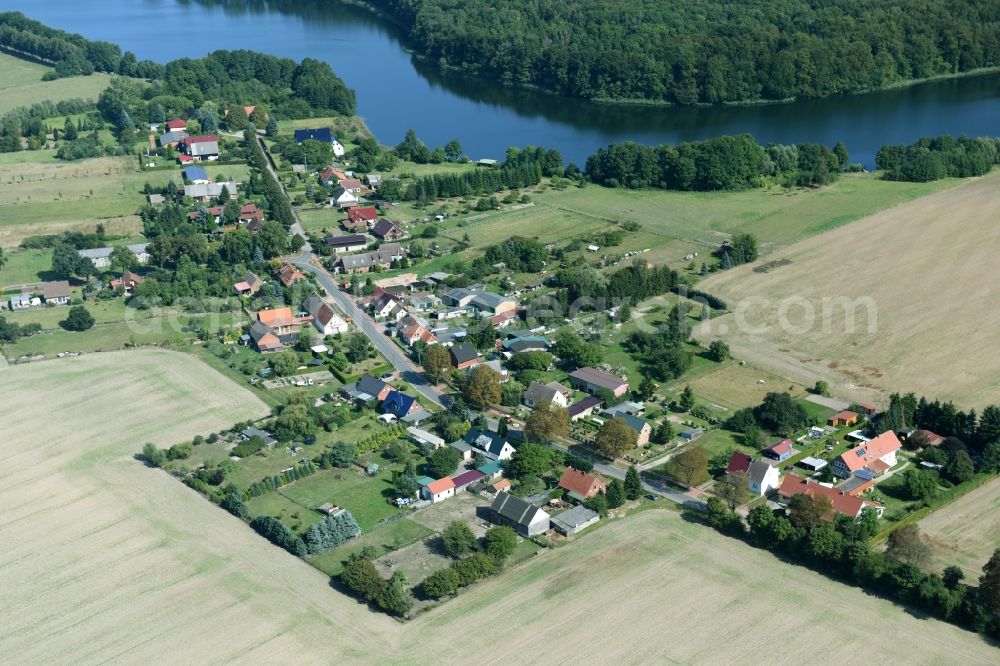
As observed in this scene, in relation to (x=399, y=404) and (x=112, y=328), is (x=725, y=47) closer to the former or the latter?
(x=112, y=328)

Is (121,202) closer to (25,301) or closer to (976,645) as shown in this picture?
(25,301)

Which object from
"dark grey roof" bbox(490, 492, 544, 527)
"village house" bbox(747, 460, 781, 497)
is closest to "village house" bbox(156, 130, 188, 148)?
"dark grey roof" bbox(490, 492, 544, 527)

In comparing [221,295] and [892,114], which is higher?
[892,114]

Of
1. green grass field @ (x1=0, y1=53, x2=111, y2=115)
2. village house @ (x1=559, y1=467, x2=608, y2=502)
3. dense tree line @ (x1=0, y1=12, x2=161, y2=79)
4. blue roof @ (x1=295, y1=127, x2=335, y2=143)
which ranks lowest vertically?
village house @ (x1=559, y1=467, x2=608, y2=502)

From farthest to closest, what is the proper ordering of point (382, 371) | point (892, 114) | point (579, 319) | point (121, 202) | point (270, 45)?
point (270, 45) < point (892, 114) < point (121, 202) < point (579, 319) < point (382, 371)

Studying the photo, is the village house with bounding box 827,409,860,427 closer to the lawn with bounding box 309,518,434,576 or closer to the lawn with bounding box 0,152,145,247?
the lawn with bounding box 309,518,434,576

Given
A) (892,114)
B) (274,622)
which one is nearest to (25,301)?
(274,622)

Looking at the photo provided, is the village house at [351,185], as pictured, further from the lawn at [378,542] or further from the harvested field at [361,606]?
the lawn at [378,542]
